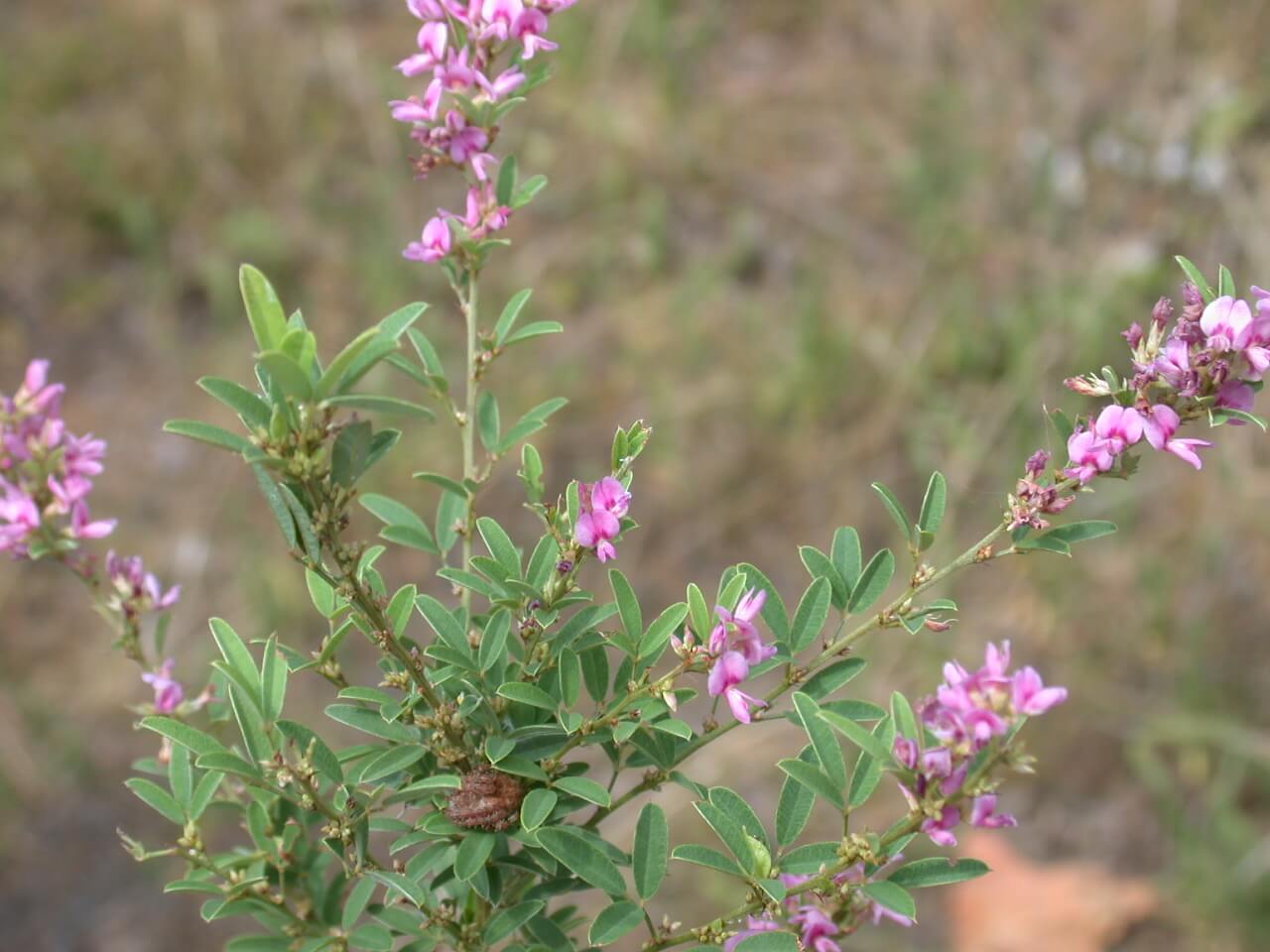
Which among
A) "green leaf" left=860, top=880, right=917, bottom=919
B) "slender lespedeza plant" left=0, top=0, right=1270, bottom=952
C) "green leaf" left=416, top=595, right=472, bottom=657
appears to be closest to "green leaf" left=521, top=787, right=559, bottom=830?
"slender lespedeza plant" left=0, top=0, right=1270, bottom=952

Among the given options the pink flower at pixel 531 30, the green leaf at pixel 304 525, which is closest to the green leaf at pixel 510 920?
the green leaf at pixel 304 525

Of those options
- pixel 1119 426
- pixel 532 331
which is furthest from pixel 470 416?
→ pixel 1119 426

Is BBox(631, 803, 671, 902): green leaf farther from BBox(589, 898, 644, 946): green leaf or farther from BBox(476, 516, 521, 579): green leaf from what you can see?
BBox(476, 516, 521, 579): green leaf

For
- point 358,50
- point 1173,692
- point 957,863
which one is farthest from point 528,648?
point 358,50

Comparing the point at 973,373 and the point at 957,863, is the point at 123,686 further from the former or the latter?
the point at 957,863

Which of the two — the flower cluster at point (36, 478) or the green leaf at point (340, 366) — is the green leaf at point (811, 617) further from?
the flower cluster at point (36, 478)

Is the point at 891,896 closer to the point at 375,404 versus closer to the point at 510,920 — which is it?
the point at 510,920

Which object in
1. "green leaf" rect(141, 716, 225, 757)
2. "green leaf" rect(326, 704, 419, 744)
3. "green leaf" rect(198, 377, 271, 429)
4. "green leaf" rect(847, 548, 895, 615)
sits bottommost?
"green leaf" rect(141, 716, 225, 757)
